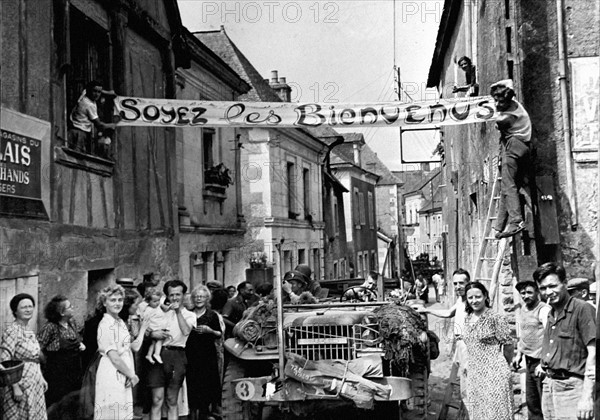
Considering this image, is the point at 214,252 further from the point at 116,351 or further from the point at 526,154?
the point at 116,351

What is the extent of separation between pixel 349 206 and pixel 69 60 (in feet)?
94.1

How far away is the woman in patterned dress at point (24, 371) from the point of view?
18.5 feet

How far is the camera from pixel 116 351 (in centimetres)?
603

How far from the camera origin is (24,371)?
18.7 ft

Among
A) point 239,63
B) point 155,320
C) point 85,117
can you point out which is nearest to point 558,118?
point 155,320

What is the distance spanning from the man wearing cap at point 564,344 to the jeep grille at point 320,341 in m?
2.41

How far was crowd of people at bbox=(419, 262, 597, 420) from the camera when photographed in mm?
5375

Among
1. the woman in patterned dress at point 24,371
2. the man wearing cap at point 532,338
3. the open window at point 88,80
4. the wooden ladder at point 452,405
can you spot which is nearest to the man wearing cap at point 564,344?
the man wearing cap at point 532,338

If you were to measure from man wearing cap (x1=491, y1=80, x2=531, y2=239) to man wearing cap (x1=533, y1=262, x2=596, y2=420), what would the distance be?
12.1 feet

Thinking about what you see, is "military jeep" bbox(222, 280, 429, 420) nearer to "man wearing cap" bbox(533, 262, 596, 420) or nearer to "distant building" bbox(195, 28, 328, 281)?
"man wearing cap" bbox(533, 262, 596, 420)

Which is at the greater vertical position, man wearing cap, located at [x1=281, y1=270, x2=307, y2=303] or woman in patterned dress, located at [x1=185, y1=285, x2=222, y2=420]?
man wearing cap, located at [x1=281, y1=270, x2=307, y2=303]

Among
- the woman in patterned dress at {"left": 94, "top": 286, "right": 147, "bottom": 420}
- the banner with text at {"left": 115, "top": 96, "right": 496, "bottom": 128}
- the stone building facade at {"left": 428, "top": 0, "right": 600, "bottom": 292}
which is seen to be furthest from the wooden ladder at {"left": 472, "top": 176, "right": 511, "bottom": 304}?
the woman in patterned dress at {"left": 94, "top": 286, "right": 147, "bottom": 420}

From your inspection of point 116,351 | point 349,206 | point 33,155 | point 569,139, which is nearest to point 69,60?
point 33,155

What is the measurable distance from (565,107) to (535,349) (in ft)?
14.4
